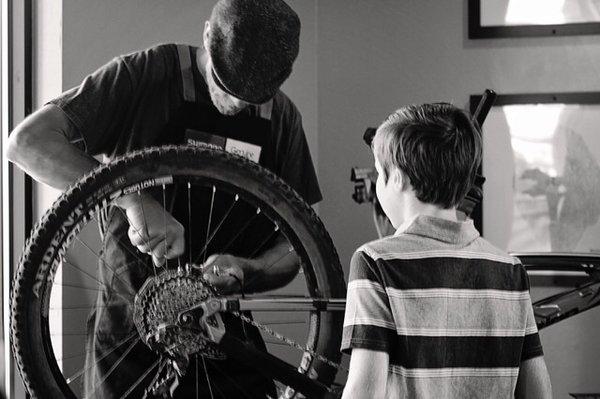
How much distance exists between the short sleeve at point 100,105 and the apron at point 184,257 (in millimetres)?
98

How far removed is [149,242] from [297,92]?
0.98 metres

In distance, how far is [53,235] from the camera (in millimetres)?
1279

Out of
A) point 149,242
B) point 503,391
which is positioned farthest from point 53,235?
point 503,391

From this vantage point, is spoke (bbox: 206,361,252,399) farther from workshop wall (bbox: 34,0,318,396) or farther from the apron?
workshop wall (bbox: 34,0,318,396)

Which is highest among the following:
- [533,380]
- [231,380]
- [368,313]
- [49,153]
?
[49,153]

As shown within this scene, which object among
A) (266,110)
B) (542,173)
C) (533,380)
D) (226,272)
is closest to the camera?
(533,380)

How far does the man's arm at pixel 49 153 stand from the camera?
1.37 metres

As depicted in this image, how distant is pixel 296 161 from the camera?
69.3 inches

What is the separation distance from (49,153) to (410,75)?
47.6 inches

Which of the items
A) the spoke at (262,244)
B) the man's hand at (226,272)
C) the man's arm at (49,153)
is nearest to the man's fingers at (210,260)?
the man's hand at (226,272)

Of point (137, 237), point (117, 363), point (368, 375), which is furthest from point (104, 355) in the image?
point (368, 375)

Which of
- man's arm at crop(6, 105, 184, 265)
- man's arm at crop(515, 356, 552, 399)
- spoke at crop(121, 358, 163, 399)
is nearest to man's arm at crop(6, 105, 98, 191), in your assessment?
man's arm at crop(6, 105, 184, 265)

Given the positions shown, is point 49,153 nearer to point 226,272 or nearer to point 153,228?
point 153,228

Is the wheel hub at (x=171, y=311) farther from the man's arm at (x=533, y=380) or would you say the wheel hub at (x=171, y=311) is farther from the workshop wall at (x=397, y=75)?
the workshop wall at (x=397, y=75)
